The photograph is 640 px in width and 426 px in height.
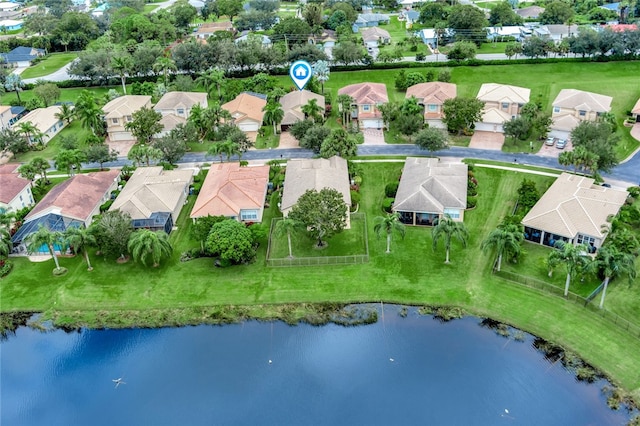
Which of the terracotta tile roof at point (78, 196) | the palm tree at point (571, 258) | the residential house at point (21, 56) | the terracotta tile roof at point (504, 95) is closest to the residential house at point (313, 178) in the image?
the palm tree at point (571, 258)

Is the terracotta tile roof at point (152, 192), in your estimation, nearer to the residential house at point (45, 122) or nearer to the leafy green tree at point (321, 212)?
the leafy green tree at point (321, 212)

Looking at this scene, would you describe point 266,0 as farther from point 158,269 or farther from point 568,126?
point 158,269

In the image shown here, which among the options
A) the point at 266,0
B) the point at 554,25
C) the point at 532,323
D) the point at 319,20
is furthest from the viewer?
the point at 266,0

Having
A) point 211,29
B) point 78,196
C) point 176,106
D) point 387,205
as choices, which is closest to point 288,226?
point 387,205

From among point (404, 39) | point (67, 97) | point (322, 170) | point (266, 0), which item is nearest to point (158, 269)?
point (322, 170)

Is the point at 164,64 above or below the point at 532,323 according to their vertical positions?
above

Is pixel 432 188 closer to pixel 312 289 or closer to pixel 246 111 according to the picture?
pixel 312 289
